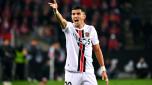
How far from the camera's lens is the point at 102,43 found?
3147 centimetres

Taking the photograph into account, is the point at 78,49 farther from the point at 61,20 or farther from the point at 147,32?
the point at 147,32

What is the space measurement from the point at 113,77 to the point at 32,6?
681 centimetres

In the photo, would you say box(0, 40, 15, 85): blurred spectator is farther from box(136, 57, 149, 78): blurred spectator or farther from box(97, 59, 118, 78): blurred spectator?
box(136, 57, 149, 78): blurred spectator

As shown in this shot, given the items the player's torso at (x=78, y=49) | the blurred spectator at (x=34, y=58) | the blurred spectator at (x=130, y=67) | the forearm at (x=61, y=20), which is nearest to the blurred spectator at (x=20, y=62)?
the blurred spectator at (x=34, y=58)

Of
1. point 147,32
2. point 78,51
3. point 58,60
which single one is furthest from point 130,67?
point 78,51

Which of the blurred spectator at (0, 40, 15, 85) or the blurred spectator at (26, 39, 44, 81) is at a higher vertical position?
the blurred spectator at (0, 40, 15, 85)

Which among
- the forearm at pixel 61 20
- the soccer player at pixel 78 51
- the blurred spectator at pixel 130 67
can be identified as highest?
the forearm at pixel 61 20

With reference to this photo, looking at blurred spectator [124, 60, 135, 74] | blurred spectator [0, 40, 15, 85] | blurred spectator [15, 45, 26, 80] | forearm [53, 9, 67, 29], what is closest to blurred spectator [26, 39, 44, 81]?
blurred spectator [15, 45, 26, 80]

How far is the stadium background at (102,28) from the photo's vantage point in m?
30.4

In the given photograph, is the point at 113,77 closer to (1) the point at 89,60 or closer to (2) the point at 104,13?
(2) the point at 104,13

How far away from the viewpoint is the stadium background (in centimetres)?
3039

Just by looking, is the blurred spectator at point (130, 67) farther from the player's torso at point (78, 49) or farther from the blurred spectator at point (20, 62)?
the player's torso at point (78, 49)

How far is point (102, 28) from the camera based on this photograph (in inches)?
1268

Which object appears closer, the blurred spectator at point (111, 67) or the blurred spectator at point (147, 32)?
the blurred spectator at point (111, 67)
